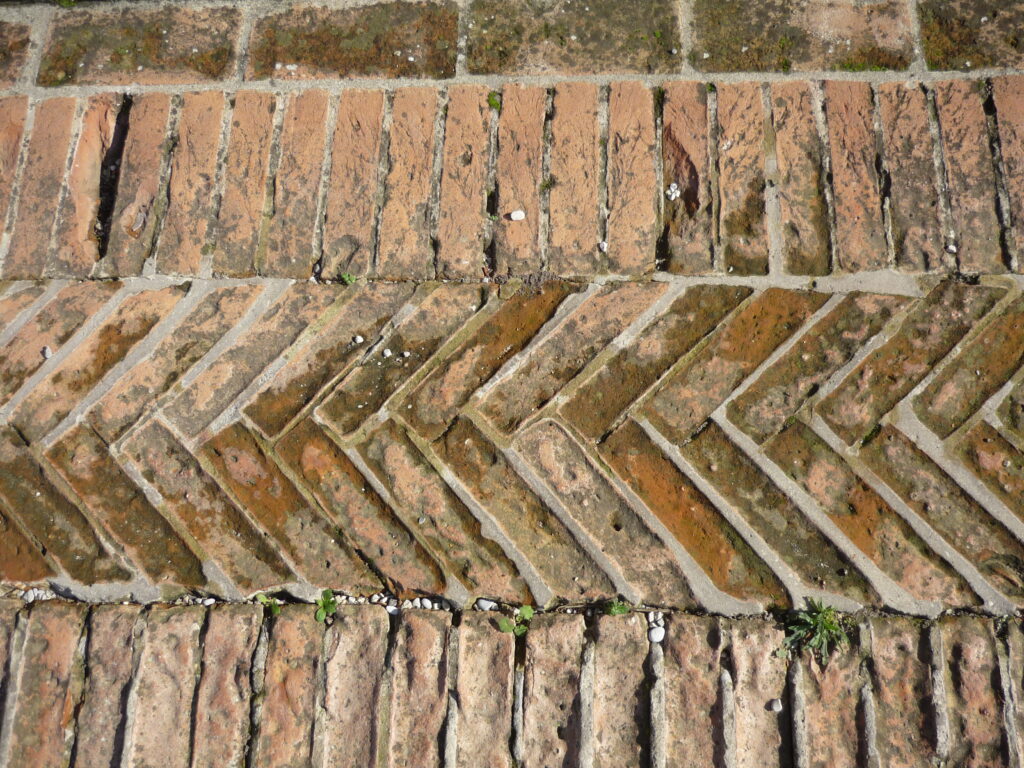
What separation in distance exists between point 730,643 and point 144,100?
204cm

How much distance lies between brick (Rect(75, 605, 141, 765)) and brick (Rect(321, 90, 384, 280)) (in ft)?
3.08

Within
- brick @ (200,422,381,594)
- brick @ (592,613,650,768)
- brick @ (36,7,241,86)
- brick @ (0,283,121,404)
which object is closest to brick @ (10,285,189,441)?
brick @ (0,283,121,404)

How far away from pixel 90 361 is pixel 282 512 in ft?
2.10

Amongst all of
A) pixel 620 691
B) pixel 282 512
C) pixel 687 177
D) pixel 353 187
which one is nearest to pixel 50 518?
pixel 282 512

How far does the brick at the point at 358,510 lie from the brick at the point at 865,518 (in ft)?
2.78

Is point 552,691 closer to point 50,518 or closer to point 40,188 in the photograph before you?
point 50,518

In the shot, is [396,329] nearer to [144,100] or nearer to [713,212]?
[713,212]

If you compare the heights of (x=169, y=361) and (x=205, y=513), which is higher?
(x=169, y=361)

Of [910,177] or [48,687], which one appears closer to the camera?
[48,687]

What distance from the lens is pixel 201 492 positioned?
182 centimetres

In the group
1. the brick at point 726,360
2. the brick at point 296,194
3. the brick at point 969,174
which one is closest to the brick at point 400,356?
the brick at point 296,194

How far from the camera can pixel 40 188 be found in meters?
2.03

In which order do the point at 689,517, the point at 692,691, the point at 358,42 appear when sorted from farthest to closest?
the point at 358,42, the point at 689,517, the point at 692,691

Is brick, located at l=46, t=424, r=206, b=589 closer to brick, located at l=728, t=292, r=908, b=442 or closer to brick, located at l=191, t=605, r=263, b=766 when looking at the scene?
brick, located at l=191, t=605, r=263, b=766
